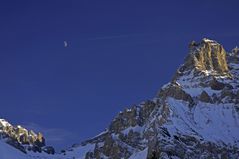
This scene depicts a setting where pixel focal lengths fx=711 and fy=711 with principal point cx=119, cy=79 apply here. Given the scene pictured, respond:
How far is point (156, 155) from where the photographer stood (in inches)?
2532
